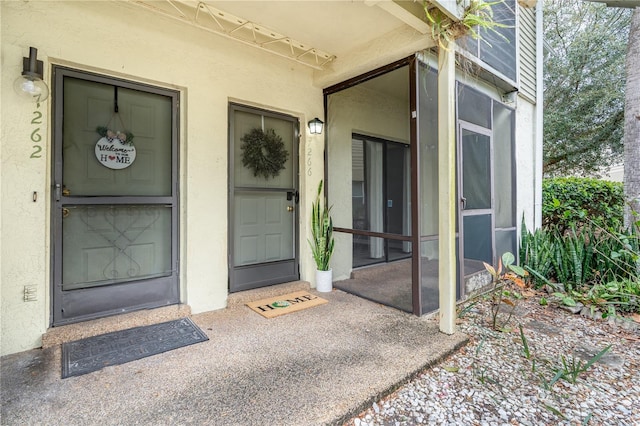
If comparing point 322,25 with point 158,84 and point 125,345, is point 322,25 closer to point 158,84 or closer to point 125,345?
point 158,84

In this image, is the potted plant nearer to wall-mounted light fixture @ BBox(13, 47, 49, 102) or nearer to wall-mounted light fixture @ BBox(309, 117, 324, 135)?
wall-mounted light fixture @ BBox(309, 117, 324, 135)

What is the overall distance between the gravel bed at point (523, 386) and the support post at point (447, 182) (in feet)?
1.19

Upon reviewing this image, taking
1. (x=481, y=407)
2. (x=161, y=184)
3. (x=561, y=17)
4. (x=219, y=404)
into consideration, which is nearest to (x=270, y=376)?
(x=219, y=404)

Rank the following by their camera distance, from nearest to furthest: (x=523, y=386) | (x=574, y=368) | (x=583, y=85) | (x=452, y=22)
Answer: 1. (x=523, y=386)
2. (x=574, y=368)
3. (x=452, y=22)
4. (x=583, y=85)

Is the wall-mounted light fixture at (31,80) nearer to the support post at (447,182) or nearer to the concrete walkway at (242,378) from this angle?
the concrete walkway at (242,378)

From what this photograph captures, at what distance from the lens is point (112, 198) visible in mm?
2660

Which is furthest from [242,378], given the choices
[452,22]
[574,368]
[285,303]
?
[452,22]

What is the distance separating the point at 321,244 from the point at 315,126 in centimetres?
145

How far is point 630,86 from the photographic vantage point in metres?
3.65

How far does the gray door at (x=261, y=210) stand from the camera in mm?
3371

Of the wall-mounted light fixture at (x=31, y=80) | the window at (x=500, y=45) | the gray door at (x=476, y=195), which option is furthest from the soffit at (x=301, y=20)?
the gray door at (x=476, y=195)

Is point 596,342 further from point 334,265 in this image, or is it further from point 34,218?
point 34,218

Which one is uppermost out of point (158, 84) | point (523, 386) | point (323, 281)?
point (158, 84)

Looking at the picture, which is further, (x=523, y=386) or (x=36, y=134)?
(x=36, y=134)
